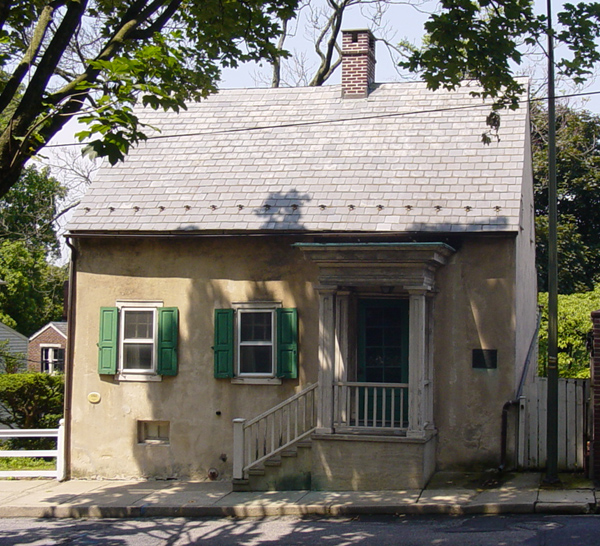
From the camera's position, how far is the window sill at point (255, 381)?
48.2 ft

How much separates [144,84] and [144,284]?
713 centimetres

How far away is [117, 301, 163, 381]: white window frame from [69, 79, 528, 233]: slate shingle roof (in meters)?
1.37

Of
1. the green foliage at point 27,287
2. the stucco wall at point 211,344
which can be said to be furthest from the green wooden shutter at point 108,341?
the green foliage at point 27,287

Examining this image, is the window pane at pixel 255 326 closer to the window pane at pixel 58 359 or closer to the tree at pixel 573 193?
the tree at pixel 573 193

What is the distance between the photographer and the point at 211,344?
49.2 ft

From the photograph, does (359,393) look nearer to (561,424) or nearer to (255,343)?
(255,343)

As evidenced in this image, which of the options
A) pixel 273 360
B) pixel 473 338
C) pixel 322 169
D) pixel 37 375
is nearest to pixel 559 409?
pixel 473 338

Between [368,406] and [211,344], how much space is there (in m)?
2.97

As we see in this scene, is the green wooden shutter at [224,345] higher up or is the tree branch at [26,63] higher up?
the tree branch at [26,63]

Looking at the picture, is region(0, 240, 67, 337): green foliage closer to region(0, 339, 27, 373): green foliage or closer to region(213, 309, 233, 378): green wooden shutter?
region(0, 339, 27, 373): green foliage

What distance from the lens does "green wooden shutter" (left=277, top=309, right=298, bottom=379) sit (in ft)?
47.7

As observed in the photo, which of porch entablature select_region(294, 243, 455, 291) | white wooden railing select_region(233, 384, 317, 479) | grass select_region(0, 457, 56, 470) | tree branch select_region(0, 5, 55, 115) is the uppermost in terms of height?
tree branch select_region(0, 5, 55, 115)

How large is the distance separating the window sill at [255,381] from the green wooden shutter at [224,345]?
0.60ft

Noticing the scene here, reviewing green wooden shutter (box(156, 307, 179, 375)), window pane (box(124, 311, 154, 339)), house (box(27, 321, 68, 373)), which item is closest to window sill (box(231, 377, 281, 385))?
green wooden shutter (box(156, 307, 179, 375))
